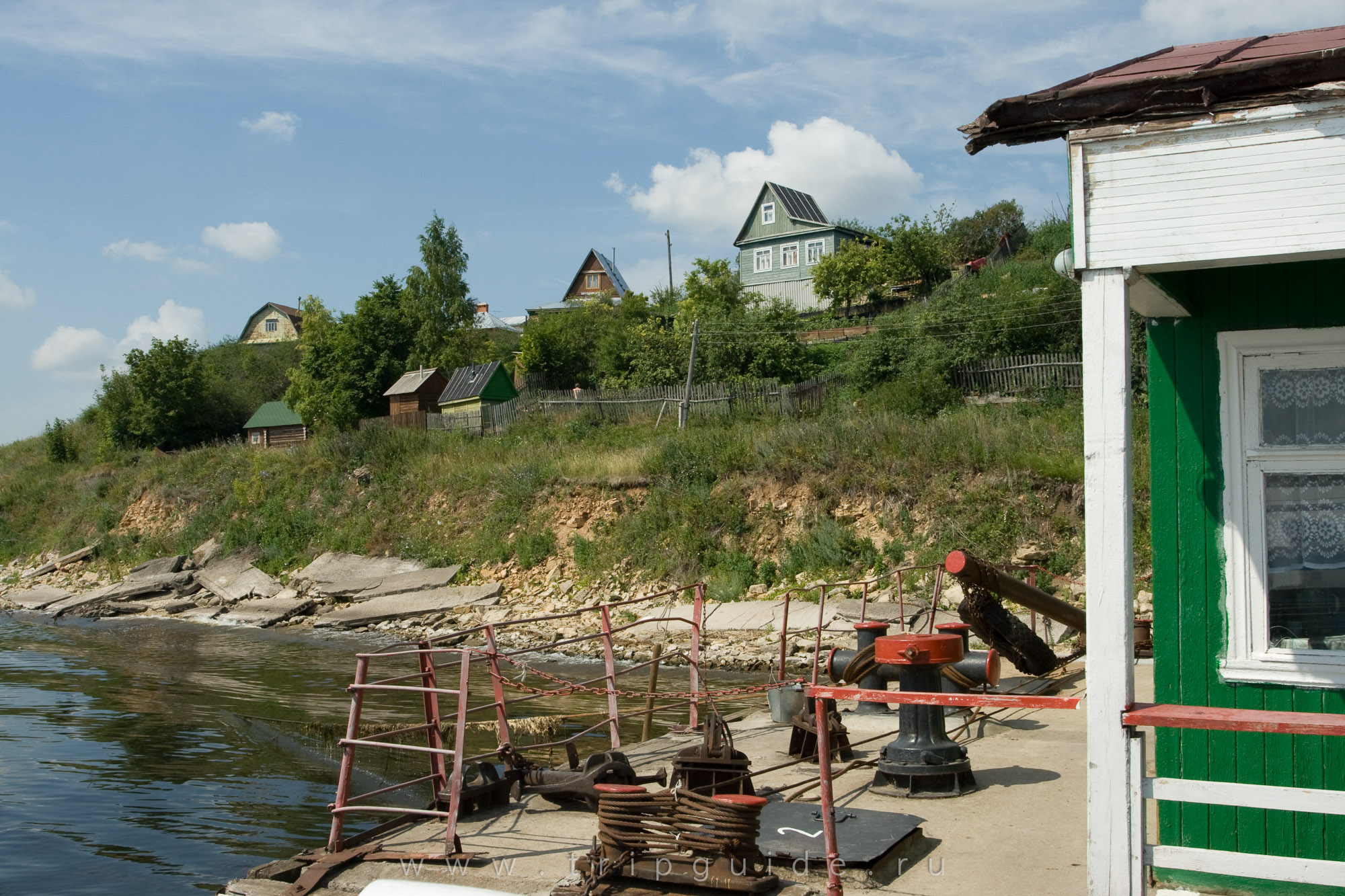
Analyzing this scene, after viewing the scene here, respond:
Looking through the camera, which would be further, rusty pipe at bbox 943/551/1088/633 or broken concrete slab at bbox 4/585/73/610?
broken concrete slab at bbox 4/585/73/610

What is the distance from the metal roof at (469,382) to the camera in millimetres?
40344

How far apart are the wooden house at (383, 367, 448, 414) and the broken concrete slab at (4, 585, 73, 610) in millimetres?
13604

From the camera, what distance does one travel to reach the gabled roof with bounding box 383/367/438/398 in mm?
43469

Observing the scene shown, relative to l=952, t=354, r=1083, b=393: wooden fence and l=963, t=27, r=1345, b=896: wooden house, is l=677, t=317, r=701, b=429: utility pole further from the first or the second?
l=963, t=27, r=1345, b=896: wooden house

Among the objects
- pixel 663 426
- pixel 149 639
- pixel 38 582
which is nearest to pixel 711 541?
pixel 663 426

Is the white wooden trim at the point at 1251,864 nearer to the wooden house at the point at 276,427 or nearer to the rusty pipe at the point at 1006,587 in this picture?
the rusty pipe at the point at 1006,587

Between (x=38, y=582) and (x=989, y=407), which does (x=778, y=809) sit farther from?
(x=38, y=582)

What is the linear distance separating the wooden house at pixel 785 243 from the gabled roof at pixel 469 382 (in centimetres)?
1568

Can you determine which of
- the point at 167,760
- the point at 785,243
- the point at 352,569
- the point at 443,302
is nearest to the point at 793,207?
the point at 785,243

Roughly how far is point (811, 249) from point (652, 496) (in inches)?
1095

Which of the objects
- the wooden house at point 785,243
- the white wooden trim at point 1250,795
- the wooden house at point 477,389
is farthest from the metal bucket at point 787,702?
the wooden house at point 785,243

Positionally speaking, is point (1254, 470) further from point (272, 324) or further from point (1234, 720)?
point (272, 324)

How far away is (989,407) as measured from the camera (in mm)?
28375

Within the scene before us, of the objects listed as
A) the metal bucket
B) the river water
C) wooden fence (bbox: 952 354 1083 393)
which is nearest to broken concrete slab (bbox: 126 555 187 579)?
the river water
